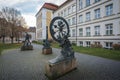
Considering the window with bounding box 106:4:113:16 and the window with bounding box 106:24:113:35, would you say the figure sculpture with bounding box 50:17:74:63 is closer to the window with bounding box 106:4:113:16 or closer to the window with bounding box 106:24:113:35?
the window with bounding box 106:24:113:35

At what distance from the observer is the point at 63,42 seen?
7.80 meters

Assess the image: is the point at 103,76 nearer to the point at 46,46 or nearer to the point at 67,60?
the point at 67,60

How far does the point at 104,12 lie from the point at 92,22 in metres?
3.69

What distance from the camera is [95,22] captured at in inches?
988

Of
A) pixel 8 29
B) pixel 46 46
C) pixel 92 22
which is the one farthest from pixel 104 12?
pixel 8 29

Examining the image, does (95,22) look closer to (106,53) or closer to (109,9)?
(109,9)

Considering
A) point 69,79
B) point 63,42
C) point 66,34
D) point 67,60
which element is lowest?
point 69,79

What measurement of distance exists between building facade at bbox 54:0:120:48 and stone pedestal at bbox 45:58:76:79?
49.7 ft

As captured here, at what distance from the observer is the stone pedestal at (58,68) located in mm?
6297

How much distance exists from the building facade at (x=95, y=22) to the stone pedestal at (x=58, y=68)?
49.7ft

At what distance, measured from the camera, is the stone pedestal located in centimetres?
630

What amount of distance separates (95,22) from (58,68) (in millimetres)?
20565

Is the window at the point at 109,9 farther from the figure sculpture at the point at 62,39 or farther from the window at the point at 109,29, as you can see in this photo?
the figure sculpture at the point at 62,39

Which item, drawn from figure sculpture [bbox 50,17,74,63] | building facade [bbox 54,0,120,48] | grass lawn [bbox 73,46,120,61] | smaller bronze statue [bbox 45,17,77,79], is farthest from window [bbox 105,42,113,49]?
figure sculpture [bbox 50,17,74,63]
